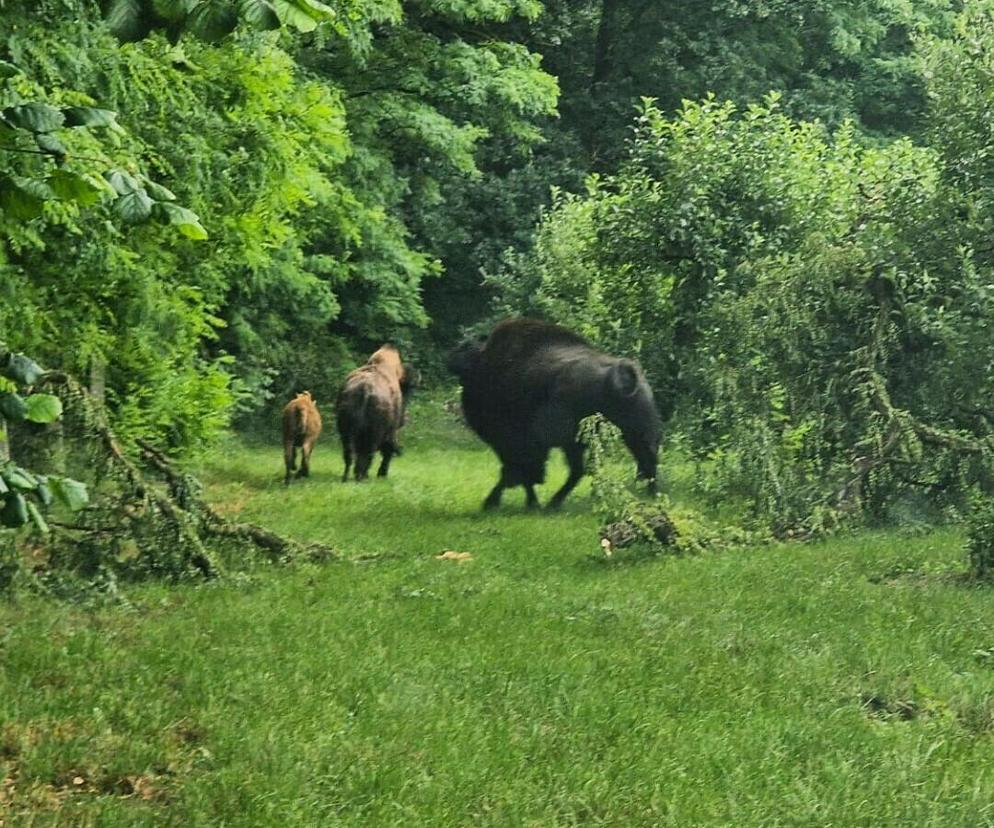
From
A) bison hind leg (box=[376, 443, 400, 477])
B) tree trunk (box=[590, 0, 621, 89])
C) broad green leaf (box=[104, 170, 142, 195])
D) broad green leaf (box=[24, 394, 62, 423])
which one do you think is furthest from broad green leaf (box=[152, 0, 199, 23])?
tree trunk (box=[590, 0, 621, 89])

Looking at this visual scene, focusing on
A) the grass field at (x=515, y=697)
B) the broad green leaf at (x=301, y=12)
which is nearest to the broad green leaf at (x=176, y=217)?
the broad green leaf at (x=301, y=12)

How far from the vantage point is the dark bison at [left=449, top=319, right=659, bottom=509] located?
12641 mm

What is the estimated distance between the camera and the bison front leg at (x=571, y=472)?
42.9 feet

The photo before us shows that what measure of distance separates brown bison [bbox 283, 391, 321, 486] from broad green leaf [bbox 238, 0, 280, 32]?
500 inches

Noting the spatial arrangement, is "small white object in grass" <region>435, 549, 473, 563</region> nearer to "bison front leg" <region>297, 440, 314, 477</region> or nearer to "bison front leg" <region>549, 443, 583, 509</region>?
"bison front leg" <region>549, 443, 583, 509</region>

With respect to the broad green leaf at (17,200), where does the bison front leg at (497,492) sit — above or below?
below

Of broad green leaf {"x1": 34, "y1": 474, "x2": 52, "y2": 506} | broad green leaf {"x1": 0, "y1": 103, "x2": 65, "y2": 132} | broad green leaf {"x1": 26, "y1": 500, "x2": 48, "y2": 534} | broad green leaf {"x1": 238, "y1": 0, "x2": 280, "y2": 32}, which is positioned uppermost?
broad green leaf {"x1": 238, "y1": 0, "x2": 280, "y2": 32}

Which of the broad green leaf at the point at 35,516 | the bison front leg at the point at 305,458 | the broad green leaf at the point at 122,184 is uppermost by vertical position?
the broad green leaf at the point at 122,184

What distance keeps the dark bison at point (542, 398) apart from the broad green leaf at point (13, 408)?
9.93m

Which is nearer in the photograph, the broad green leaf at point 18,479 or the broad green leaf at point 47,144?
the broad green leaf at point 47,144

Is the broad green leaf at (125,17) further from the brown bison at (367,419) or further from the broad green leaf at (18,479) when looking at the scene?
the brown bison at (367,419)

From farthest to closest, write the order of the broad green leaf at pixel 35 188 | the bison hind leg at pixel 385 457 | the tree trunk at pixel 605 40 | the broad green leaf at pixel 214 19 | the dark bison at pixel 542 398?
1. the tree trunk at pixel 605 40
2. the bison hind leg at pixel 385 457
3. the dark bison at pixel 542 398
4. the broad green leaf at pixel 35 188
5. the broad green leaf at pixel 214 19

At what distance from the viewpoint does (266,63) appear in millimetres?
10922

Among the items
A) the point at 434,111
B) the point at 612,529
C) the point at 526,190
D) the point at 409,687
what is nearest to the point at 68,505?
the point at 409,687
